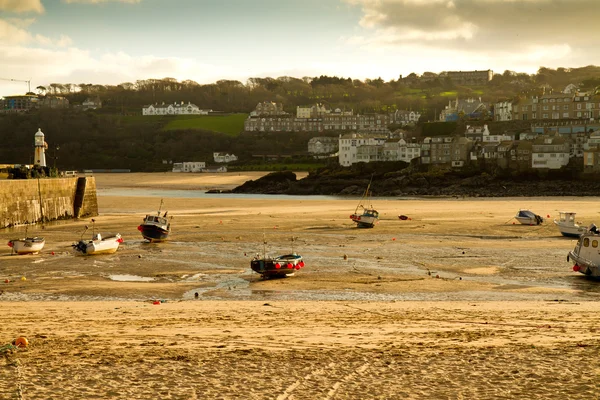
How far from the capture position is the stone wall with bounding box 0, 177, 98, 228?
40.2m

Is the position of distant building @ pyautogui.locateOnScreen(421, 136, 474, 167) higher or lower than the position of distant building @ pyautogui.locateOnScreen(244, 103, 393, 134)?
lower

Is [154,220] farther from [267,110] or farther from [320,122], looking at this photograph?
[267,110]

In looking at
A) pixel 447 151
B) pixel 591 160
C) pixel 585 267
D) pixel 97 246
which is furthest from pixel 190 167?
pixel 585 267

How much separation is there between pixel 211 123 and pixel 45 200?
11843 centimetres

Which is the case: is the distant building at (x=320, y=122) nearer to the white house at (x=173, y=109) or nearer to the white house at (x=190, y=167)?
the white house at (x=173, y=109)

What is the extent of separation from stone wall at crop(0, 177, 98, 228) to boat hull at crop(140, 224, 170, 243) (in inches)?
449

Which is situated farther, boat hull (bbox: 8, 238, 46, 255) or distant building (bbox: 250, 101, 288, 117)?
distant building (bbox: 250, 101, 288, 117)

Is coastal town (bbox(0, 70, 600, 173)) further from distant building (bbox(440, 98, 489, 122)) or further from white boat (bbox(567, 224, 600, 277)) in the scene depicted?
white boat (bbox(567, 224, 600, 277))

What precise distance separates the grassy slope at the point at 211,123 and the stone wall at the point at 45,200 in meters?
104

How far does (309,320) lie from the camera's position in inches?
564

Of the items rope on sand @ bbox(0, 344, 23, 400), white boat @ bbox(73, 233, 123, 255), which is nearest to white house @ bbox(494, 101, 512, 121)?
white boat @ bbox(73, 233, 123, 255)

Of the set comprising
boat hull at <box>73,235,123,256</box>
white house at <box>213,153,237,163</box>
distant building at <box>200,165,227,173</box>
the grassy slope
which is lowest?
boat hull at <box>73,235,123,256</box>

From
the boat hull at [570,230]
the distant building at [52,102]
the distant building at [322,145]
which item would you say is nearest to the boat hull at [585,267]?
the boat hull at [570,230]

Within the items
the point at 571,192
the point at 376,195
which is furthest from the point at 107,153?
the point at 571,192
